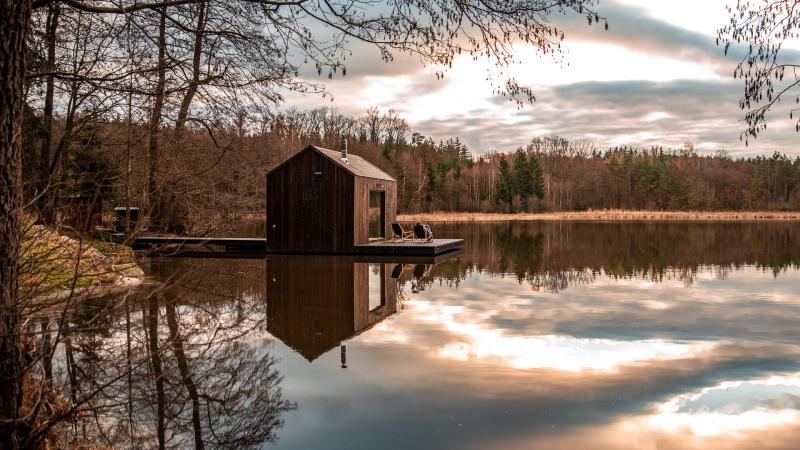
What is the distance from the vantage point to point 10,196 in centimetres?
377

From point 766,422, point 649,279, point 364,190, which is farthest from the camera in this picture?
point 364,190

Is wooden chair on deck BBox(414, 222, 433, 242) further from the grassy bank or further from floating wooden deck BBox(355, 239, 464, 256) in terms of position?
the grassy bank

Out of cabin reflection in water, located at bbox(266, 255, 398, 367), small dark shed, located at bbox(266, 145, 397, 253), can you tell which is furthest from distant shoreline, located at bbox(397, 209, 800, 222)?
cabin reflection in water, located at bbox(266, 255, 398, 367)

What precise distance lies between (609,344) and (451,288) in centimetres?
556

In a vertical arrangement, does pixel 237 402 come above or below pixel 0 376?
below

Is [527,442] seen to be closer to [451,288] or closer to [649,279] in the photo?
[451,288]

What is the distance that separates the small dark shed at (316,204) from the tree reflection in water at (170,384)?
11.8 m

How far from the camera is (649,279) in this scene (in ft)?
50.2

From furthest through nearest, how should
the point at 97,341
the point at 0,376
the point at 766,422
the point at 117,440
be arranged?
the point at 97,341 < the point at 766,422 < the point at 117,440 < the point at 0,376

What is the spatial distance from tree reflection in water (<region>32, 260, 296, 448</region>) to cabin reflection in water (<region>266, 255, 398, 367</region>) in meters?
0.49

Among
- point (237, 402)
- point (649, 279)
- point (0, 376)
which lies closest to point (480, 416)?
point (237, 402)

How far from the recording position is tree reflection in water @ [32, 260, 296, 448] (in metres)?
4.56

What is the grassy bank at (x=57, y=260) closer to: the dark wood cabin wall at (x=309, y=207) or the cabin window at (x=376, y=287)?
the cabin window at (x=376, y=287)

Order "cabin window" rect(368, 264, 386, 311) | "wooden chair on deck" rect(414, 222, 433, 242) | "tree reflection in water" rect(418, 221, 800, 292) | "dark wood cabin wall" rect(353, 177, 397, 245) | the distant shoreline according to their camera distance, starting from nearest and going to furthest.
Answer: "cabin window" rect(368, 264, 386, 311) < "tree reflection in water" rect(418, 221, 800, 292) < "dark wood cabin wall" rect(353, 177, 397, 245) < "wooden chair on deck" rect(414, 222, 433, 242) < the distant shoreline
